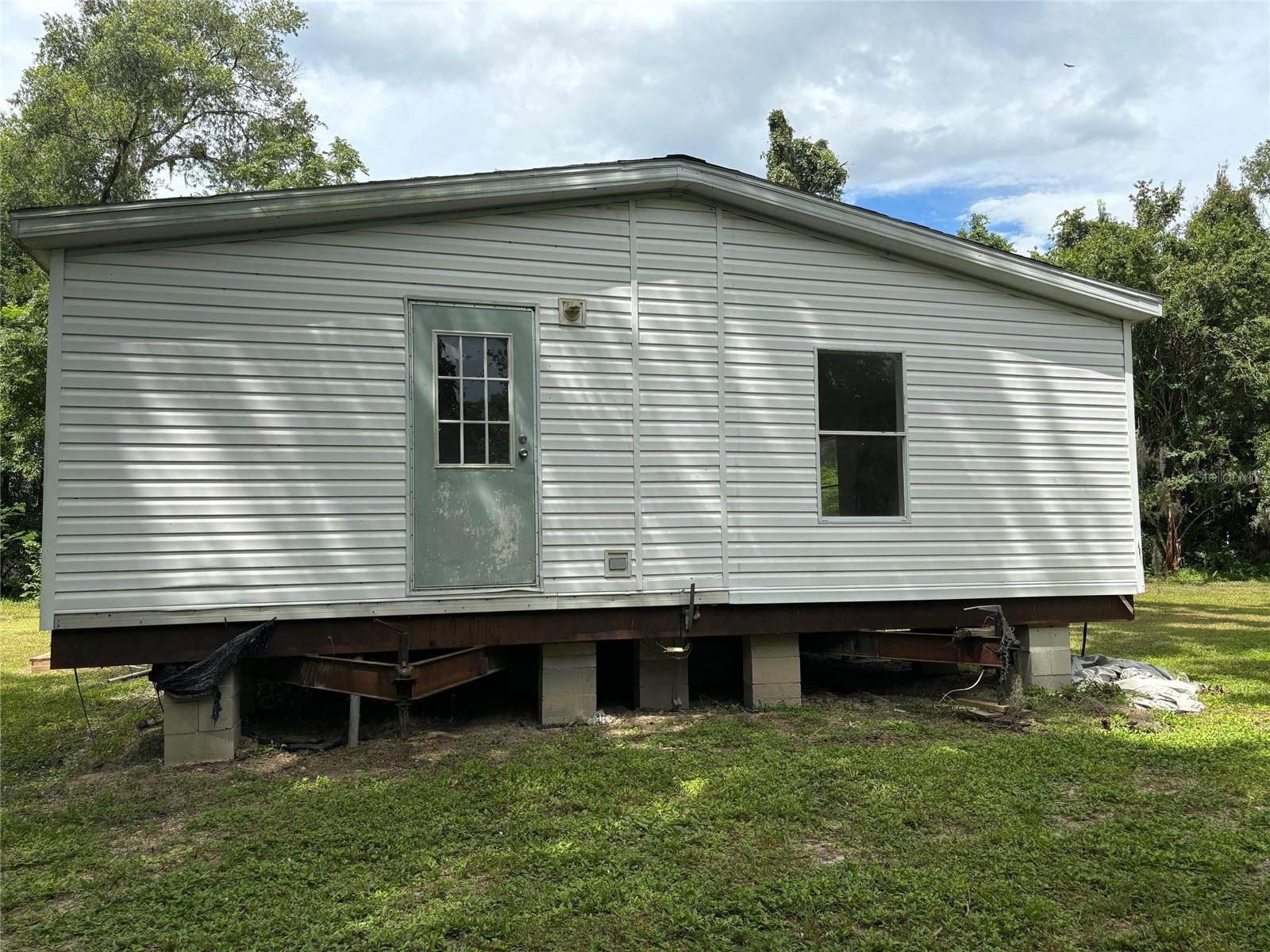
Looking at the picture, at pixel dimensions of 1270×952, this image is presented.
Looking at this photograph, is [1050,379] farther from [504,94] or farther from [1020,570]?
[504,94]

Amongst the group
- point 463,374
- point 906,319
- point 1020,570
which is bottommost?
point 1020,570

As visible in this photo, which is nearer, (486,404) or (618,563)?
(486,404)

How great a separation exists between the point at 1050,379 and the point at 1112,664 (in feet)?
8.73

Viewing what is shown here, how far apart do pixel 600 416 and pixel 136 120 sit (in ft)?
66.6

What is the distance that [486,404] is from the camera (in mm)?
5926

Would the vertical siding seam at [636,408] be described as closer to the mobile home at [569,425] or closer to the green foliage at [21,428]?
the mobile home at [569,425]

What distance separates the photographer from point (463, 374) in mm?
5918

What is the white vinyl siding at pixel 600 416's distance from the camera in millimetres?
5305

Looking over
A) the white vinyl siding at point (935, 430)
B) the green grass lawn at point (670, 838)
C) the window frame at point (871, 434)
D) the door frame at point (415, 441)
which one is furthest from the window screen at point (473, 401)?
the window frame at point (871, 434)

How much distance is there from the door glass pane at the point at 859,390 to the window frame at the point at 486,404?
2.50 metres

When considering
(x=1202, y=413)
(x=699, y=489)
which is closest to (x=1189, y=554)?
(x=1202, y=413)

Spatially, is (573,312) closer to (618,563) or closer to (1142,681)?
(618,563)

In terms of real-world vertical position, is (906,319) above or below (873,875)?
above

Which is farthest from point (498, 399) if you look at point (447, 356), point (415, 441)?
point (415, 441)
